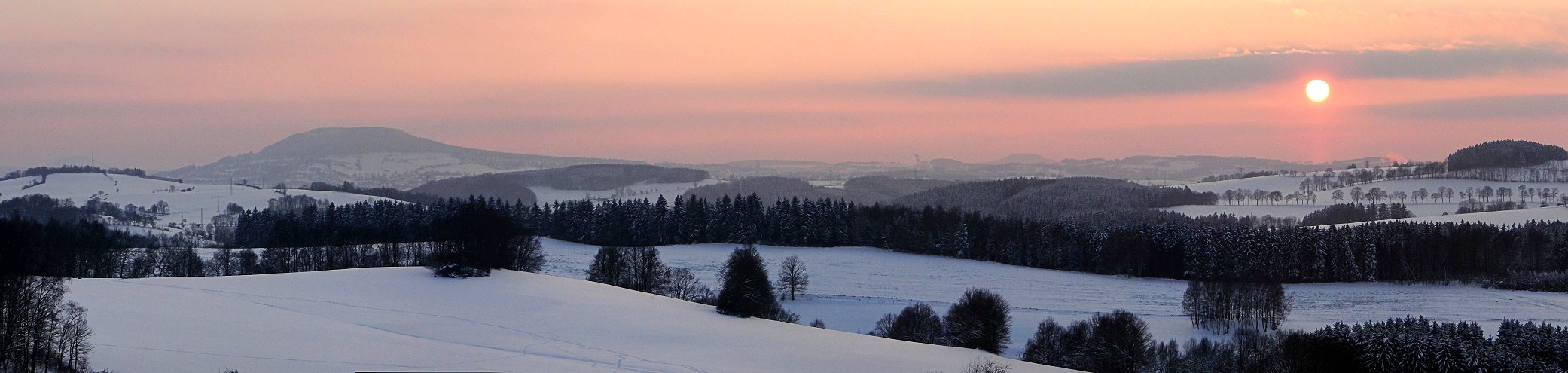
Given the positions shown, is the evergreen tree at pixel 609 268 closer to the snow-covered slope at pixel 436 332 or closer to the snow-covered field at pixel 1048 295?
the snow-covered field at pixel 1048 295

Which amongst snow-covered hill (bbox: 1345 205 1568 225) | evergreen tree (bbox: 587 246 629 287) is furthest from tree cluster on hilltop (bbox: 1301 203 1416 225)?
evergreen tree (bbox: 587 246 629 287)

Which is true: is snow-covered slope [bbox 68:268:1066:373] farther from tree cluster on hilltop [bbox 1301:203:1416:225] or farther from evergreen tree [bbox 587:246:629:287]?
tree cluster on hilltop [bbox 1301:203:1416:225]

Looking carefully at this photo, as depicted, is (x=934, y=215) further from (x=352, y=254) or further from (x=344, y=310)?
(x=344, y=310)

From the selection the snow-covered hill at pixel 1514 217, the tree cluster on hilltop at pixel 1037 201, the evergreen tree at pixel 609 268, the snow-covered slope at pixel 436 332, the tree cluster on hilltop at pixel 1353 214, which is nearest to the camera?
the snow-covered slope at pixel 436 332

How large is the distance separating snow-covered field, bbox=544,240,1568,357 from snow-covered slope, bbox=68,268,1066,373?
48.9 feet

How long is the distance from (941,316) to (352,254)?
48.8 meters

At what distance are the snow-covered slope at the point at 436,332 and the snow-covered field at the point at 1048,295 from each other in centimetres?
1490

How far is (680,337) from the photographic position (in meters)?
45.8

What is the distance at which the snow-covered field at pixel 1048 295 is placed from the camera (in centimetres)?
6775

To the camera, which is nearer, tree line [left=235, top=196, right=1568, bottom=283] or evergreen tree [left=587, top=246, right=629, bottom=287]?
evergreen tree [left=587, top=246, right=629, bottom=287]

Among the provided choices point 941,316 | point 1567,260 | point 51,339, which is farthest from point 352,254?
point 1567,260

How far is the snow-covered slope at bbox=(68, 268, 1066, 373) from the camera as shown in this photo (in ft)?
114

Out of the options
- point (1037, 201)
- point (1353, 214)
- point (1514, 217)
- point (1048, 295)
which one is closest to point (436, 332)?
point (1048, 295)

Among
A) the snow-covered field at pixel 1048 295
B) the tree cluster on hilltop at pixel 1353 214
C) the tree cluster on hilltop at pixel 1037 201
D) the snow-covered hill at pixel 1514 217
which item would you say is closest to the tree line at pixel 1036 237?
the snow-covered field at pixel 1048 295
